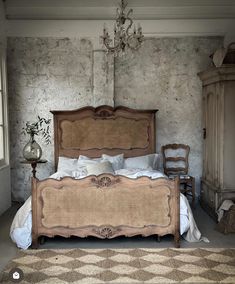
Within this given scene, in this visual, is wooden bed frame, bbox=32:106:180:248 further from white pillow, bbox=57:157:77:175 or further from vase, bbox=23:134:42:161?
vase, bbox=23:134:42:161

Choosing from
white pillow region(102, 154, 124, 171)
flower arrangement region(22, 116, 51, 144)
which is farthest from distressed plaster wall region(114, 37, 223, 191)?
flower arrangement region(22, 116, 51, 144)

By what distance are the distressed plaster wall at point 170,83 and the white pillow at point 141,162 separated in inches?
28.5

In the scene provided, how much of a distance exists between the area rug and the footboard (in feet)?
0.78

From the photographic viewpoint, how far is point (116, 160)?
6141 mm

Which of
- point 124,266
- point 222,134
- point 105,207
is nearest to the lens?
point 124,266

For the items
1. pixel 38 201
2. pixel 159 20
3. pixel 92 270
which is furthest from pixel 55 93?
pixel 92 270

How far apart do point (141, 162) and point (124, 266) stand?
2.38 m

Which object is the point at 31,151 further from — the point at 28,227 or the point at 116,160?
the point at 28,227

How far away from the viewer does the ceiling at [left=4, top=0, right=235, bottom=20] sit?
663 cm

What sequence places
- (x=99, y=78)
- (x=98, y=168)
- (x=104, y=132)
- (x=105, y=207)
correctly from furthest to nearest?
1. (x=99, y=78)
2. (x=104, y=132)
3. (x=98, y=168)
4. (x=105, y=207)

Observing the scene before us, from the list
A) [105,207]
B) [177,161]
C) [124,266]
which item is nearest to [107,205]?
[105,207]

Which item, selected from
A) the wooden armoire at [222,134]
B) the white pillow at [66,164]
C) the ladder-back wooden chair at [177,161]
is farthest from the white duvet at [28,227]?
the ladder-back wooden chair at [177,161]

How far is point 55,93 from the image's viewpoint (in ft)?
22.5

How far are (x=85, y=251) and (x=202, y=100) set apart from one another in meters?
3.51
